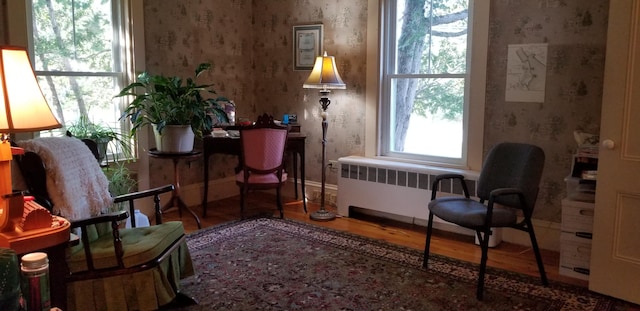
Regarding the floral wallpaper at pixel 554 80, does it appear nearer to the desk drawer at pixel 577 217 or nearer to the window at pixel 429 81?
the window at pixel 429 81

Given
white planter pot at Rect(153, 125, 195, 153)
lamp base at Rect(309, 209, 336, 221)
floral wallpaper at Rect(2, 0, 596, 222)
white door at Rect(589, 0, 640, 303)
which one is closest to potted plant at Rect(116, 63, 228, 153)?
white planter pot at Rect(153, 125, 195, 153)

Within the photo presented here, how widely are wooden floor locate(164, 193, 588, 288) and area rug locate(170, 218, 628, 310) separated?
178mm

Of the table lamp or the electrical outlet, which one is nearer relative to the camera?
the table lamp

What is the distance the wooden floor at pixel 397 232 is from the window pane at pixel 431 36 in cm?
132

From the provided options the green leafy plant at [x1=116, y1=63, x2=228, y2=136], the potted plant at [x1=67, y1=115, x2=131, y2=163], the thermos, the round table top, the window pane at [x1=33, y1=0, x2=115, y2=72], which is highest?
the window pane at [x1=33, y1=0, x2=115, y2=72]

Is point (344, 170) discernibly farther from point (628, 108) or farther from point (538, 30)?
point (628, 108)

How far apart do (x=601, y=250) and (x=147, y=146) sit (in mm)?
3524

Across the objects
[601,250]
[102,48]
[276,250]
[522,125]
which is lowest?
[276,250]

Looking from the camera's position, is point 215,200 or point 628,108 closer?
point 628,108

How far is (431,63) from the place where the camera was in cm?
425

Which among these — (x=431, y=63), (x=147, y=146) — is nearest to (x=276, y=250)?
(x=147, y=146)

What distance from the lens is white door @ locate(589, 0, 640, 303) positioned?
266 cm

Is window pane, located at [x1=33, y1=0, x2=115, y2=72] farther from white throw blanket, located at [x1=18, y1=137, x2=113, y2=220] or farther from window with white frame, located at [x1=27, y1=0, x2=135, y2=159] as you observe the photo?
white throw blanket, located at [x1=18, y1=137, x2=113, y2=220]

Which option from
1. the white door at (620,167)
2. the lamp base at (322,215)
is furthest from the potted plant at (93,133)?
the white door at (620,167)
